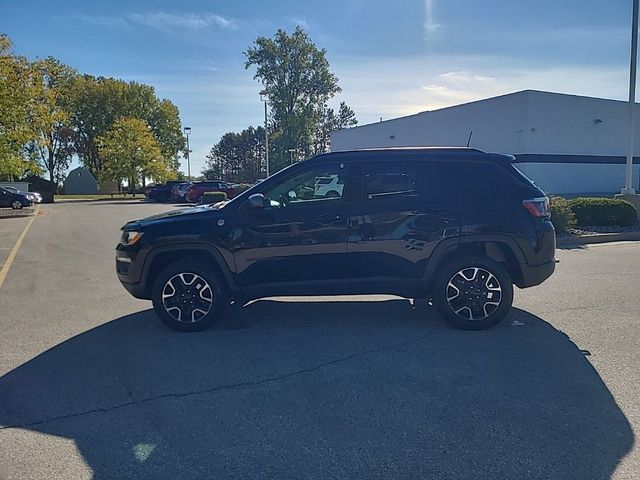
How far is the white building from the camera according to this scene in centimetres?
2895

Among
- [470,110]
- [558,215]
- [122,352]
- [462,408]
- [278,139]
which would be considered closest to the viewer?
[462,408]

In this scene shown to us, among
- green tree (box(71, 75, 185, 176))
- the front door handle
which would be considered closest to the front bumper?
the front door handle

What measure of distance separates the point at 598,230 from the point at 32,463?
14.0m

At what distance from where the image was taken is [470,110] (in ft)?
106

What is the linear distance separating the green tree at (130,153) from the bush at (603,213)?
1819 inches

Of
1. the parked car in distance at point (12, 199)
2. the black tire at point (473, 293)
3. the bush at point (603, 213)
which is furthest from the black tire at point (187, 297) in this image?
the parked car in distance at point (12, 199)

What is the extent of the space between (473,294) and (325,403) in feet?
7.99

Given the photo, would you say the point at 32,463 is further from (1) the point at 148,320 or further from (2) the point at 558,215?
(2) the point at 558,215

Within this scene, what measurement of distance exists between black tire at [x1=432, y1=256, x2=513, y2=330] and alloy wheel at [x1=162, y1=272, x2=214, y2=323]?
98.6 inches

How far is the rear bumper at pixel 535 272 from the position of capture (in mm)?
5691

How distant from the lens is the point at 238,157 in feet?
348

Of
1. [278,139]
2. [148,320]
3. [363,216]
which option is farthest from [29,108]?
[278,139]

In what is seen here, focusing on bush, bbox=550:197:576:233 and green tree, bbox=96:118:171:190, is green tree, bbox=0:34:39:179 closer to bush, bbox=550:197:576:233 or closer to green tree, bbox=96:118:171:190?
bush, bbox=550:197:576:233

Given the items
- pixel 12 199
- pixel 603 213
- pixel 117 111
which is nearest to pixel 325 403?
pixel 603 213
